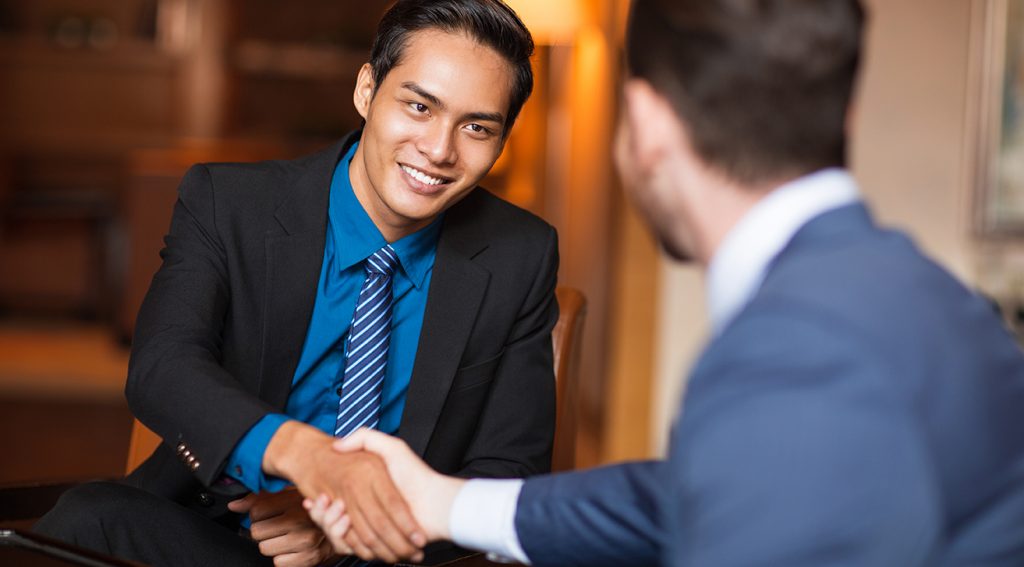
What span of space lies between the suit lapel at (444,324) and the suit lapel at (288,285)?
0.66 feet

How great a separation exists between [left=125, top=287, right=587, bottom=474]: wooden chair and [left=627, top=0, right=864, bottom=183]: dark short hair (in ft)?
3.67

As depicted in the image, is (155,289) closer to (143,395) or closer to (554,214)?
(143,395)

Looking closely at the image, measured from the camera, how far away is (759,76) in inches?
43.5

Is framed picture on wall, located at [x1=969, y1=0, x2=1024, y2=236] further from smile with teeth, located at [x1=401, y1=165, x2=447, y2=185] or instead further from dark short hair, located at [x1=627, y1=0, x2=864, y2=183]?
dark short hair, located at [x1=627, y1=0, x2=864, y2=183]

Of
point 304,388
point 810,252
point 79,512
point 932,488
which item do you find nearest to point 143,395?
point 79,512

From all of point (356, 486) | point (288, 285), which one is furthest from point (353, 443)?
point (288, 285)

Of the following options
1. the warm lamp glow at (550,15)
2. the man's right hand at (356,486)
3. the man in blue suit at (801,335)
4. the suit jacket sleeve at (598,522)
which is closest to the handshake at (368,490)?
the man's right hand at (356,486)

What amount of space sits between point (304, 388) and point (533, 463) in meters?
0.41

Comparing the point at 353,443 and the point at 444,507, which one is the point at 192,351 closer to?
the point at 353,443

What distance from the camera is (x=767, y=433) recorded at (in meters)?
0.96

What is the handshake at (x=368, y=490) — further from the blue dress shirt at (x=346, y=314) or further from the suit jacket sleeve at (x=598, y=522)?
the blue dress shirt at (x=346, y=314)

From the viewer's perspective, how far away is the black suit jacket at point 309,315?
75.2 inches

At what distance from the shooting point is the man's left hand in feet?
5.92

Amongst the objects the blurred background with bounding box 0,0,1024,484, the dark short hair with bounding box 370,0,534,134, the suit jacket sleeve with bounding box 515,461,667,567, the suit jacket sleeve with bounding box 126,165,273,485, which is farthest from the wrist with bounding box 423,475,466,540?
the blurred background with bounding box 0,0,1024,484
